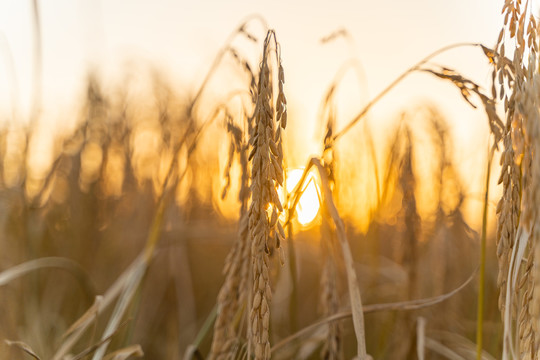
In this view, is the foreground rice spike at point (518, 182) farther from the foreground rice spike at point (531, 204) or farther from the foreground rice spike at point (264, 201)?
the foreground rice spike at point (264, 201)

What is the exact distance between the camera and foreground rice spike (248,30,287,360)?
67 cm

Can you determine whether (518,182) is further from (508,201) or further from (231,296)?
(231,296)

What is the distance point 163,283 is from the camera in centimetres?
233

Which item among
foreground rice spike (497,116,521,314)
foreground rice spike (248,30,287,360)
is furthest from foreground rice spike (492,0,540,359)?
foreground rice spike (248,30,287,360)

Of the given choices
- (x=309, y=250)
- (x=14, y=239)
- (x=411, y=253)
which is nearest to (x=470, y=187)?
(x=411, y=253)

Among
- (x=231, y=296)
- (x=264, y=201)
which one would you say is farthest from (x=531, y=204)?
(x=231, y=296)

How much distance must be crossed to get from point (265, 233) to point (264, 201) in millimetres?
38

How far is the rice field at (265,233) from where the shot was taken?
0.72 meters

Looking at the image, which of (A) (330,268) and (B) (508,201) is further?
(A) (330,268)

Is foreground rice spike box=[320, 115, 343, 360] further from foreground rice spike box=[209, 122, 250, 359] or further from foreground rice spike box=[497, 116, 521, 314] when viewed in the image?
foreground rice spike box=[497, 116, 521, 314]

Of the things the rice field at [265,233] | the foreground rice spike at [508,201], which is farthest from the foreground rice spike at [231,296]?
the foreground rice spike at [508,201]

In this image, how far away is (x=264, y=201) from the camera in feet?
2.28

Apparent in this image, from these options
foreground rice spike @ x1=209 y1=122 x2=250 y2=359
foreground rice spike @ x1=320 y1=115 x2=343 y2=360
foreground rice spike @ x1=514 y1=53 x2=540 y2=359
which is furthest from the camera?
foreground rice spike @ x1=320 y1=115 x2=343 y2=360

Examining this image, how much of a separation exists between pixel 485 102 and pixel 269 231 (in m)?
0.37
